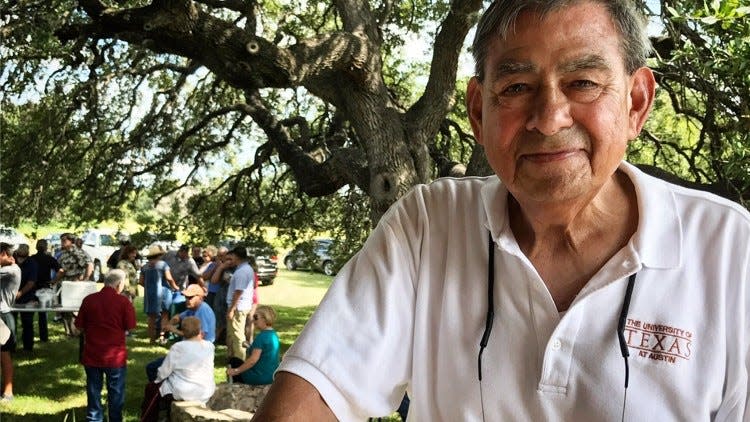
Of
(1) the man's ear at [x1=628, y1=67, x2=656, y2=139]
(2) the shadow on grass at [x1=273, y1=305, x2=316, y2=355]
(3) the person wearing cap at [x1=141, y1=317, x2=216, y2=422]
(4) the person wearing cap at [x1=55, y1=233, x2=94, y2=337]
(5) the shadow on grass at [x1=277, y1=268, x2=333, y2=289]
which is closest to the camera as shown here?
(1) the man's ear at [x1=628, y1=67, x2=656, y2=139]

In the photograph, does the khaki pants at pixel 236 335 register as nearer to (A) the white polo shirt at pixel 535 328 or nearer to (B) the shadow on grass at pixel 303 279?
(A) the white polo shirt at pixel 535 328

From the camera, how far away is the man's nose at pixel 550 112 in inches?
48.4

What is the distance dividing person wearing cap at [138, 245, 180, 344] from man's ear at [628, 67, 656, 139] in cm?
1155

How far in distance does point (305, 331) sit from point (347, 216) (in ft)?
32.0

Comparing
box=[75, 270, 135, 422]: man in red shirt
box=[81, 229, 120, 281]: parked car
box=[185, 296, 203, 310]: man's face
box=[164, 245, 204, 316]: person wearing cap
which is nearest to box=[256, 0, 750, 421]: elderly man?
box=[75, 270, 135, 422]: man in red shirt

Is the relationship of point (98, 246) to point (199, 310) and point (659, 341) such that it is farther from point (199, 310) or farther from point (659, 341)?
point (659, 341)

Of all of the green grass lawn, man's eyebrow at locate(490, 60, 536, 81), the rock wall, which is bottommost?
the green grass lawn

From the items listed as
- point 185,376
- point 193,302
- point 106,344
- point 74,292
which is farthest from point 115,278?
point 74,292

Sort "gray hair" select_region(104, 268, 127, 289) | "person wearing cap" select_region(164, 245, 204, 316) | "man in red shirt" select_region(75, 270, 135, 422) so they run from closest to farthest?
1. "man in red shirt" select_region(75, 270, 135, 422)
2. "gray hair" select_region(104, 268, 127, 289)
3. "person wearing cap" select_region(164, 245, 204, 316)

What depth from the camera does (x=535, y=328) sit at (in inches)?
51.2

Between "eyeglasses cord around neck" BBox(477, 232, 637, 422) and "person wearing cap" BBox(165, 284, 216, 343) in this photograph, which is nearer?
"eyeglasses cord around neck" BBox(477, 232, 637, 422)

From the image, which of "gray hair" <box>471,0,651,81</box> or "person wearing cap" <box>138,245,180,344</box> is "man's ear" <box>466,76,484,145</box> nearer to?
"gray hair" <box>471,0,651,81</box>

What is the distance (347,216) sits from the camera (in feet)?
36.2

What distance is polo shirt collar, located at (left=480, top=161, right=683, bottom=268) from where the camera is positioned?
1.29 meters
